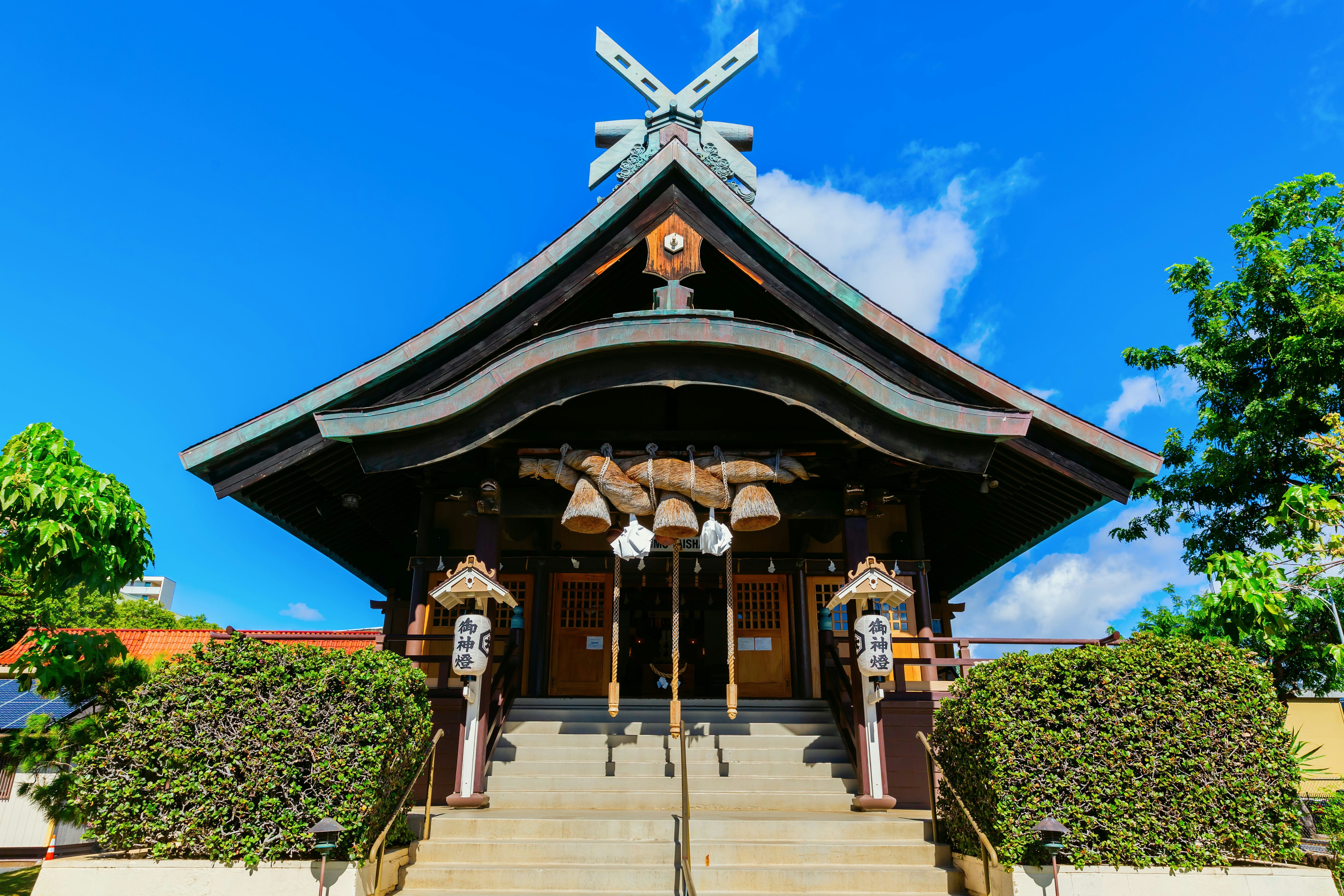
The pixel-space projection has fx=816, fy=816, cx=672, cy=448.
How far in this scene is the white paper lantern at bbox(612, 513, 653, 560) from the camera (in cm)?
970

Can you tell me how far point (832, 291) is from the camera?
10406mm

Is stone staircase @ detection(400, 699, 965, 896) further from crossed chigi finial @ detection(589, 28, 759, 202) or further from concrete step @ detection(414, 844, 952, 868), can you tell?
crossed chigi finial @ detection(589, 28, 759, 202)

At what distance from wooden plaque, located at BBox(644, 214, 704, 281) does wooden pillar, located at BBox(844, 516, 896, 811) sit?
385cm

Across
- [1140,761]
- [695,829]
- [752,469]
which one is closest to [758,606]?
[752,469]

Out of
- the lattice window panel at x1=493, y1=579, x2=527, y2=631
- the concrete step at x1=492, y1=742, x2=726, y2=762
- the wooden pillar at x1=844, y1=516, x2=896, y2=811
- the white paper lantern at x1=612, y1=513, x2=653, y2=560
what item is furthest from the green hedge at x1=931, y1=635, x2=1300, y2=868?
the lattice window panel at x1=493, y1=579, x2=527, y2=631

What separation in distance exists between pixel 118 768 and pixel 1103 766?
7453 millimetres

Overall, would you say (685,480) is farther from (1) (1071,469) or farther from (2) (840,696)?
(1) (1071,469)

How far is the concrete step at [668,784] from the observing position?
30.0ft

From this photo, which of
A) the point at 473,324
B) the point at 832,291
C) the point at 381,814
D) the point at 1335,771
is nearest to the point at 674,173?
the point at 832,291

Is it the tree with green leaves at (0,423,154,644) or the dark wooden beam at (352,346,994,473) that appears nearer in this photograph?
the tree with green leaves at (0,423,154,644)

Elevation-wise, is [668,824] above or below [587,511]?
below

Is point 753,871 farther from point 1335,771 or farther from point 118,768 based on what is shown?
point 1335,771

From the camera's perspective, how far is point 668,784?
363 inches

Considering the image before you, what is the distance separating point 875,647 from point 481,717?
14.7ft
